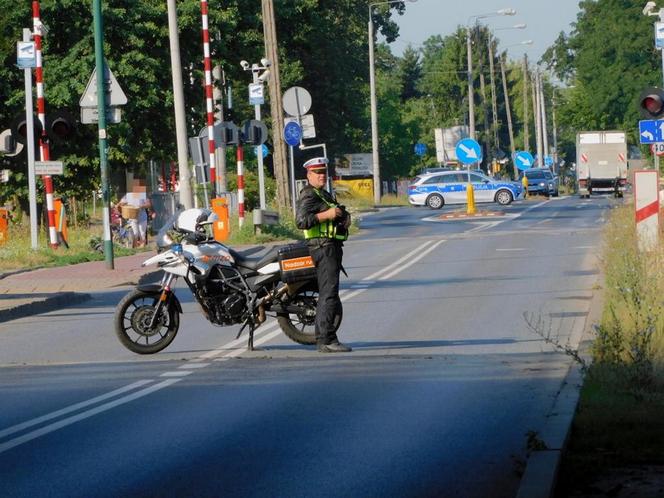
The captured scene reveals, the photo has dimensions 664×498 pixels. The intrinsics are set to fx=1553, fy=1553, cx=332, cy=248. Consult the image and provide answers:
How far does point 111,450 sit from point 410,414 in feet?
6.82

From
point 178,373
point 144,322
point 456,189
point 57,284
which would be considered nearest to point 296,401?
point 178,373

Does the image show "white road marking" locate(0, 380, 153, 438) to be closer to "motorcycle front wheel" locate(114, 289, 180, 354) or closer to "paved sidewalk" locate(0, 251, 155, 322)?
"motorcycle front wheel" locate(114, 289, 180, 354)

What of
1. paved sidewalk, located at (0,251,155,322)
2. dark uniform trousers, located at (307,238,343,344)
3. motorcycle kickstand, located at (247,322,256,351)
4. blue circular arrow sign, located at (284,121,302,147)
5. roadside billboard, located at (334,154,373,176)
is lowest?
motorcycle kickstand, located at (247,322,256,351)

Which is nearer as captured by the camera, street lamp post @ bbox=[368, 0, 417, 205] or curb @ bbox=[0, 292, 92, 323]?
curb @ bbox=[0, 292, 92, 323]

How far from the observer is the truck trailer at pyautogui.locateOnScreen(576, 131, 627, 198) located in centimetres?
7106

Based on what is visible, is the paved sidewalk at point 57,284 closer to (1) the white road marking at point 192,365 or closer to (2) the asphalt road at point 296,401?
(2) the asphalt road at point 296,401

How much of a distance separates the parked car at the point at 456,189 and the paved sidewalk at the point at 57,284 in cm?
3390

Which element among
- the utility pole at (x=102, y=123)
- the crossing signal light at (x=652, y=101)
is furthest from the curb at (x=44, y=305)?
the crossing signal light at (x=652, y=101)

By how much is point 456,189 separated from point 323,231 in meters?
48.7

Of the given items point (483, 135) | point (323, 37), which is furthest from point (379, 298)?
point (483, 135)

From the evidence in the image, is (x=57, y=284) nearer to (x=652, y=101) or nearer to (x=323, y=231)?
(x=323, y=231)

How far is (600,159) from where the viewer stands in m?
71.6

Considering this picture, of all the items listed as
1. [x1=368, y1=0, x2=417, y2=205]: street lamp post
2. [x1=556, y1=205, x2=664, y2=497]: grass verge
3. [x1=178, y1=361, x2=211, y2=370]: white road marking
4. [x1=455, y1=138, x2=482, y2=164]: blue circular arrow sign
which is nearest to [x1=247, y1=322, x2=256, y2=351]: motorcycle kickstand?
[x1=178, y1=361, x2=211, y2=370]: white road marking

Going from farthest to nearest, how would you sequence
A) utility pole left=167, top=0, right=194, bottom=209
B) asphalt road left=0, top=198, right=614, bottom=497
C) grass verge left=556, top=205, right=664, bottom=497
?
utility pole left=167, top=0, right=194, bottom=209 → asphalt road left=0, top=198, right=614, bottom=497 → grass verge left=556, top=205, right=664, bottom=497
